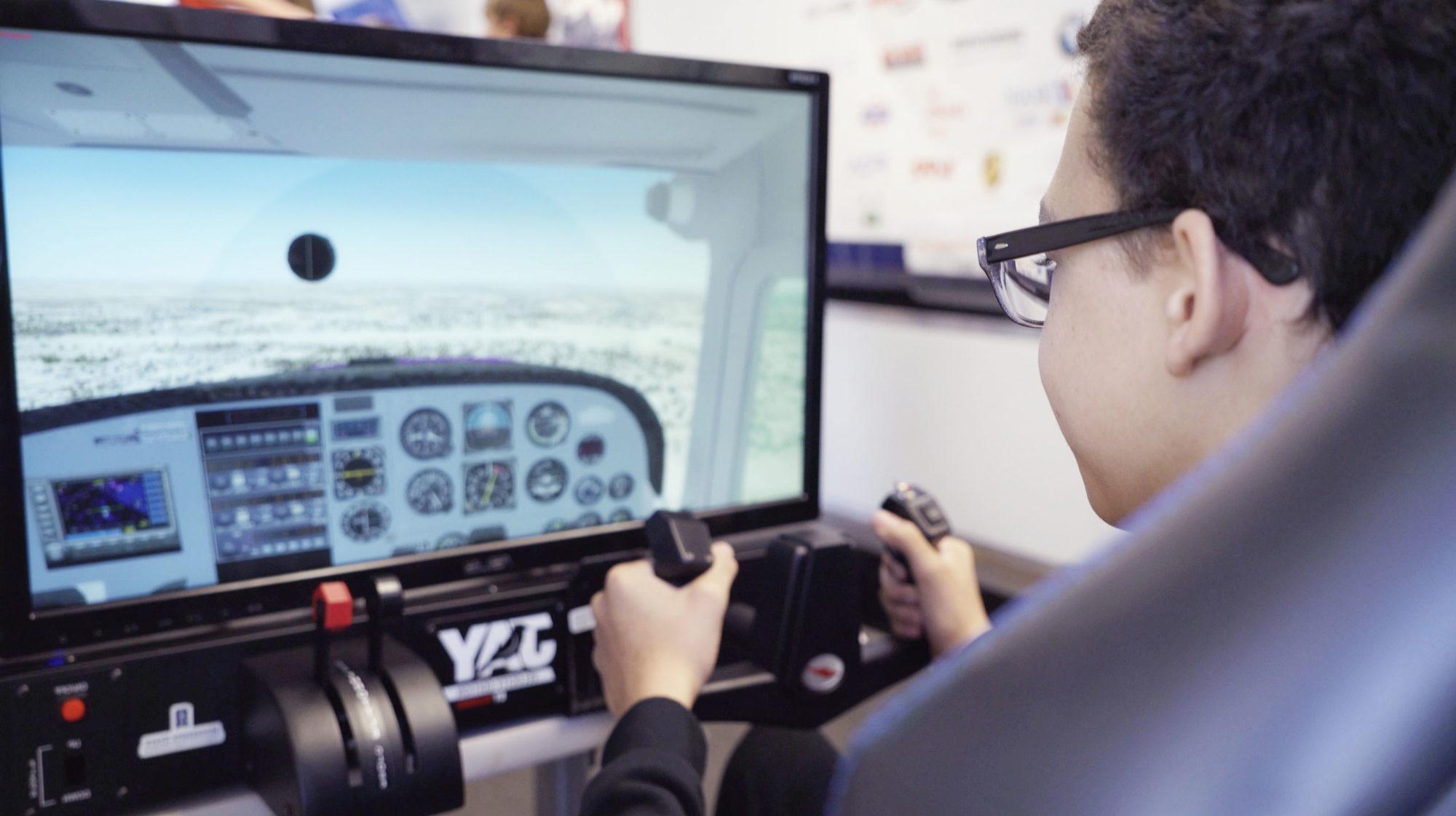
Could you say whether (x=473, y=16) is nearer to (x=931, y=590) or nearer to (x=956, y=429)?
(x=956, y=429)

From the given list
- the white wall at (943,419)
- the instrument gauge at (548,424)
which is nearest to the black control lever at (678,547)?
the instrument gauge at (548,424)

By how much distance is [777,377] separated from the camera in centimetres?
109

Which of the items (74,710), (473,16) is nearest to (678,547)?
(74,710)

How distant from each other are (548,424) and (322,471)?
20cm

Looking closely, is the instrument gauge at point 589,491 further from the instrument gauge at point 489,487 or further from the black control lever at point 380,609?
the black control lever at point 380,609

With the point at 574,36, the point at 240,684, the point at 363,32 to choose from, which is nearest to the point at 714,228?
the point at 363,32

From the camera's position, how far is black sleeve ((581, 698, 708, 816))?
697 millimetres

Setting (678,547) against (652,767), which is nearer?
(652,767)

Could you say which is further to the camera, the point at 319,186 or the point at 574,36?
the point at 574,36

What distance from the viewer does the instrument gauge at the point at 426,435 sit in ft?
2.96

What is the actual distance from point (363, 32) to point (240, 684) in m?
0.52

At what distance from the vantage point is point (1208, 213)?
54cm

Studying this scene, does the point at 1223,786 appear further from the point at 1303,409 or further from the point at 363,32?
the point at 363,32

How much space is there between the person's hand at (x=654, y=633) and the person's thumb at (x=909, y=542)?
0.22 m
